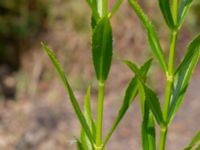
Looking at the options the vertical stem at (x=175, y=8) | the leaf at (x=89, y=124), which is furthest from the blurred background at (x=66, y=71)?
the vertical stem at (x=175, y=8)

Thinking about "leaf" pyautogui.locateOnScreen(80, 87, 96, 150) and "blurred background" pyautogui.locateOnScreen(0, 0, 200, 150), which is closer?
"leaf" pyautogui.locateOnScreen(80, 87, 96, 150)

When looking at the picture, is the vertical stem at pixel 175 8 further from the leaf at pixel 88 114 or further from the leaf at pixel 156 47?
the leaf at pixel 88 114

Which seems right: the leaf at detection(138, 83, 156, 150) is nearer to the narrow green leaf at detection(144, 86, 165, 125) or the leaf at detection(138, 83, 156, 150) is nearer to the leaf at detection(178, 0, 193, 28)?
the narrow green leaf at detection(144, 86, 165, 125)

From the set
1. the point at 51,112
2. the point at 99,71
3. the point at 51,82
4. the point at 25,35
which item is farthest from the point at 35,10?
the point at 99,71

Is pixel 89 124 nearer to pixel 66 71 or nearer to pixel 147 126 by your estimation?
pixel 147 126

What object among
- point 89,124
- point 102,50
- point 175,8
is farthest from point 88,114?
point 175,8

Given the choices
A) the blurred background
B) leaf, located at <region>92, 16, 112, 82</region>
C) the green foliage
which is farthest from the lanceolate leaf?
the blurred background

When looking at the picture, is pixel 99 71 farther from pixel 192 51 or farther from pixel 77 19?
pixel 77 19
